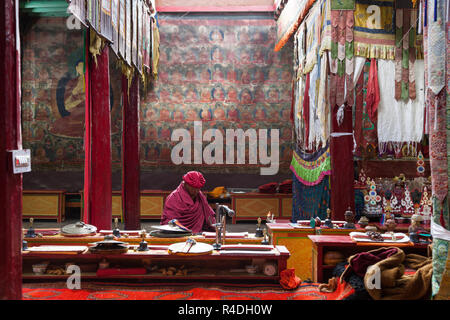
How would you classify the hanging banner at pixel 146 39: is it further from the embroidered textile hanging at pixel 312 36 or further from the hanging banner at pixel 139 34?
the embroidered textile hanging at pixel 312 36

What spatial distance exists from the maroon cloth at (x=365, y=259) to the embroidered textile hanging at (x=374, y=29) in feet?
13.2

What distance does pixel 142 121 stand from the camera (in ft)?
38.2

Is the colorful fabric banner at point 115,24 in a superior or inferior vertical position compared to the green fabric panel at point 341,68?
superior

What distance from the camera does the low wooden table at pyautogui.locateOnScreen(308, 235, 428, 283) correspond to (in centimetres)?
401

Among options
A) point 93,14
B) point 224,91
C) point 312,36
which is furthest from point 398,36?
point 224,91

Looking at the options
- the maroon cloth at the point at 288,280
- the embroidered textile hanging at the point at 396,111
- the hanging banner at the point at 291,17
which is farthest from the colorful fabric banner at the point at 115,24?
the maroon cloth at the point at 288,280

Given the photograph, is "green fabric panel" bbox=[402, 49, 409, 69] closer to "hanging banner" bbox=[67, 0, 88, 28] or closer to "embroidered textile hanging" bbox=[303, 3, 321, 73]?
"embroidered textile hanging" bbox=[303, 3, 321, 73]

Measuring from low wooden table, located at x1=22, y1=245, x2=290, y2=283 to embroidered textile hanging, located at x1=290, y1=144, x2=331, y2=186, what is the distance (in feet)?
12.0

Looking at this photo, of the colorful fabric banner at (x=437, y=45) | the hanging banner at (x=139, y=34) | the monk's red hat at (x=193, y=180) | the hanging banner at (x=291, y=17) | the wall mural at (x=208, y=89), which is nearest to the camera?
the colorful fabric banner at (x=437, y=45)

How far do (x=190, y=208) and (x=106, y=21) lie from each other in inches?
122

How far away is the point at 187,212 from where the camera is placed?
565 cm

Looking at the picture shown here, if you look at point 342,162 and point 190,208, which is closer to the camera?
point 190,208

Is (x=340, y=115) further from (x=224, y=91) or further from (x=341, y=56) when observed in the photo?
(x=224, y=91)

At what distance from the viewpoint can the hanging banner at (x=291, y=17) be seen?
7848 millimetres
